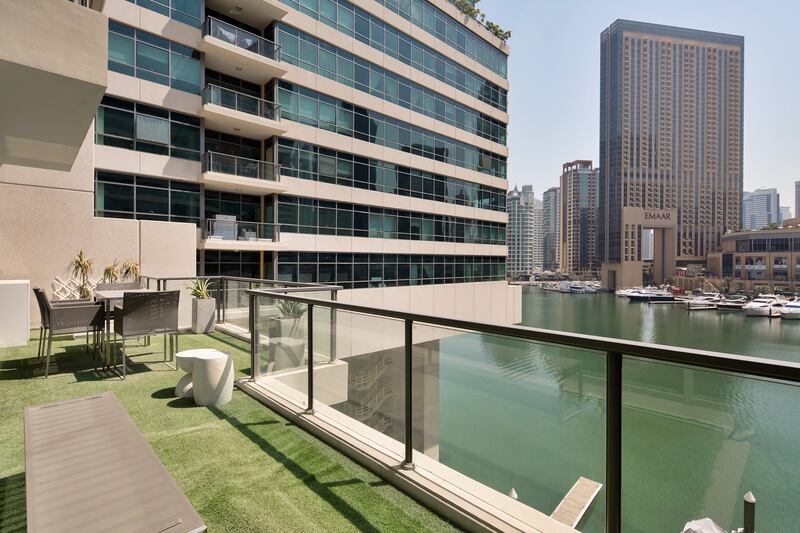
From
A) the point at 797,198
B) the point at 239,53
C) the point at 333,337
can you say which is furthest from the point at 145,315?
the point at 797,198

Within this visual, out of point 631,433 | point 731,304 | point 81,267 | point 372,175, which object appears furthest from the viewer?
point 731,304

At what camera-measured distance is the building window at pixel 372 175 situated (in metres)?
22.0

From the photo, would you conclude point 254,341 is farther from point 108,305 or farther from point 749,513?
point 749,513

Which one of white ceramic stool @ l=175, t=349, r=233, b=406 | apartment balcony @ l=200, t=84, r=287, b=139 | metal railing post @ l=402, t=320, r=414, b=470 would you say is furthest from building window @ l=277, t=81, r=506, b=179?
metal railing post @ l=402, t=320, r=414, b=470

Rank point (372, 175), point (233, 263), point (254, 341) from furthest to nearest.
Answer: point (372, 175) → point (233, 263) → point (254, 341)

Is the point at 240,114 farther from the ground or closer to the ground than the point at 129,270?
farther from the ground

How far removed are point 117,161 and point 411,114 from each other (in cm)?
1793

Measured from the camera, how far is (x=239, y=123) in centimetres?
1933

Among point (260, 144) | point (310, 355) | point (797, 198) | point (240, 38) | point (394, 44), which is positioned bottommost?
point (310, 355)

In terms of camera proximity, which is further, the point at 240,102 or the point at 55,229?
the point at 240,102

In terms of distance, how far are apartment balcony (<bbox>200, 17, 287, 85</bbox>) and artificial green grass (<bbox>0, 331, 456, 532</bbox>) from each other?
57.5 ft

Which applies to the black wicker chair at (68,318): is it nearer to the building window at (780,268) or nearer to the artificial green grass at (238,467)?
the artificial green grass at (238,467)

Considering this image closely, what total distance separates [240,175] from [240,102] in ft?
11.6

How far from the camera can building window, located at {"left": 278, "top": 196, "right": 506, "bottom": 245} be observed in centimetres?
2197
